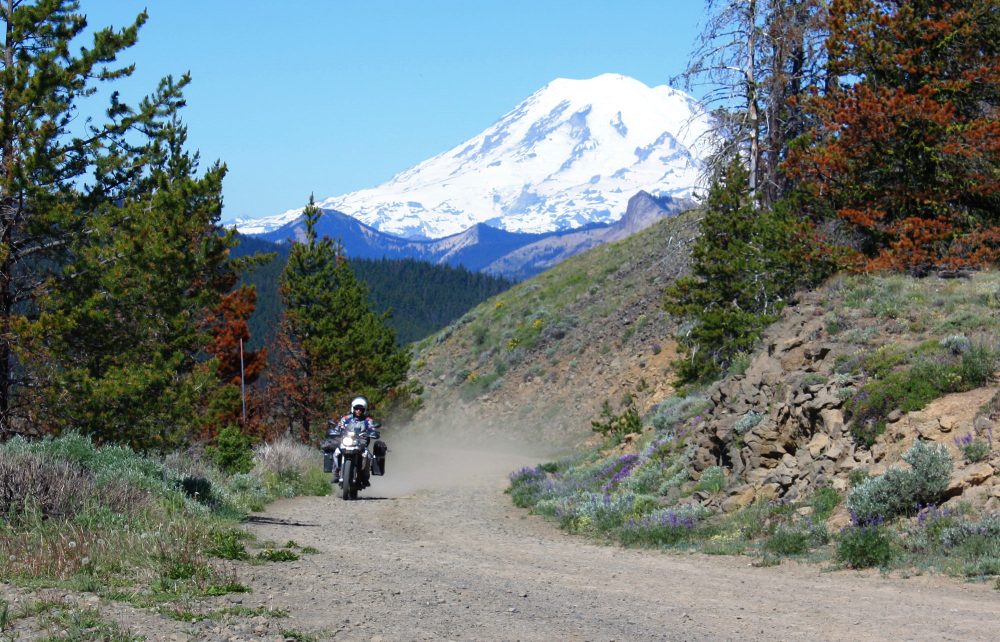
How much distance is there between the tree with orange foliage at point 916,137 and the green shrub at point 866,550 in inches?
399

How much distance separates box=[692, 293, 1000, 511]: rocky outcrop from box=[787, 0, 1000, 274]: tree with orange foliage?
3.16m

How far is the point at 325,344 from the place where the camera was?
39156mm

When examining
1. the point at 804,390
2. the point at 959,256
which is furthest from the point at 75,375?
the point at 959,256

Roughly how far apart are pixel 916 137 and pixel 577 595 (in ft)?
49.9

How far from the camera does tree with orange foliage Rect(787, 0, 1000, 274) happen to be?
19.8 m

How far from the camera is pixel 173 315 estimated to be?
1551 centimetres

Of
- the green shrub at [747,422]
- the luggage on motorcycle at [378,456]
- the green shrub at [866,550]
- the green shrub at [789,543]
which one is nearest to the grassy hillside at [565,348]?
the luggage on motorcycle at [378,456]

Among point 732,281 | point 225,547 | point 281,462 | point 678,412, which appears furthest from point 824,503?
point 732,281

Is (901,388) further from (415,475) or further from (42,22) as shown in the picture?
(415,475)

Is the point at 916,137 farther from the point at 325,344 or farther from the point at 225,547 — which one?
the point at 325,344

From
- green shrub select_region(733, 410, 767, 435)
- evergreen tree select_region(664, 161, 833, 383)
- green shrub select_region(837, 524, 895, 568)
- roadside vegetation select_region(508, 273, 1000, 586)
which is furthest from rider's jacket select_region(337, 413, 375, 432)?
green shrub select_region(837, 524, 895, 568)

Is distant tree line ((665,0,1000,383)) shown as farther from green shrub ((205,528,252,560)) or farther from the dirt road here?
green shrub ((205,528,252,560))

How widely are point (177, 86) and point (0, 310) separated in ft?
16.5

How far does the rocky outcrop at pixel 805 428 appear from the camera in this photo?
500 inches
